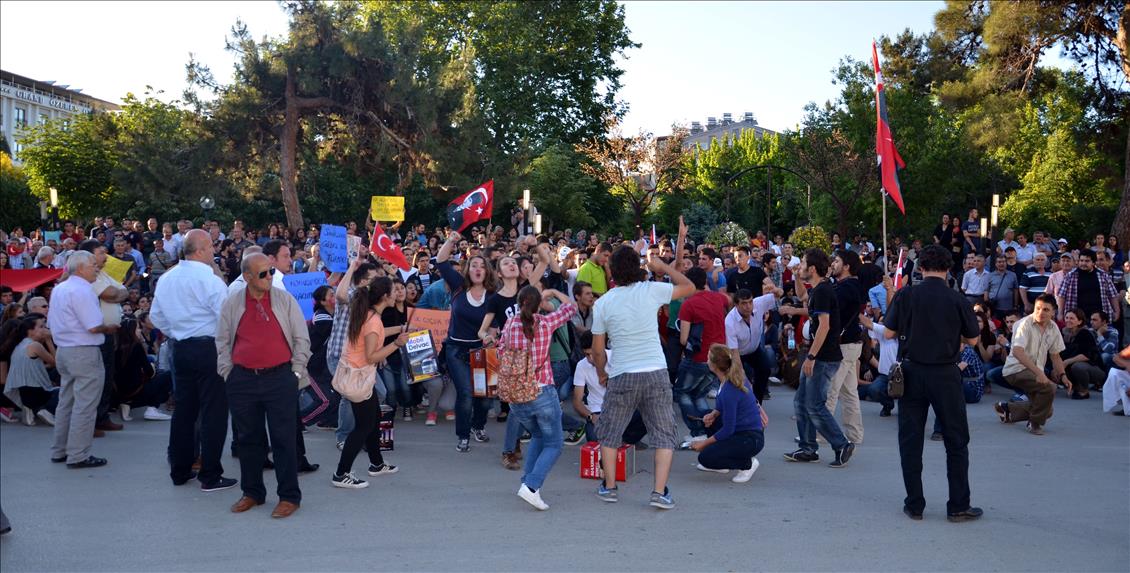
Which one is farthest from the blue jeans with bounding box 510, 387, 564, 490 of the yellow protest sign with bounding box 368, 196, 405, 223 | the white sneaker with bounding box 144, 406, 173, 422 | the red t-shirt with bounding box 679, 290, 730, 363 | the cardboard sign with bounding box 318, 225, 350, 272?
the yellow protest sign with bounding box 368, 196, 405, 223

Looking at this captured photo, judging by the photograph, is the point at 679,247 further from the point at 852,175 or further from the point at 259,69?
the point at 852,175

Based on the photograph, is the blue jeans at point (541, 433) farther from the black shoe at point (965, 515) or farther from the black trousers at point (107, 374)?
the black trousers at point (107, 374)

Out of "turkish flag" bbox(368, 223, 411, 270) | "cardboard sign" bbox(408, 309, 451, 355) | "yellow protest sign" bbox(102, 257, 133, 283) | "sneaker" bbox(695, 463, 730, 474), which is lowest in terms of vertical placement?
"sneaker" bbox(695, 463, 730, 474)

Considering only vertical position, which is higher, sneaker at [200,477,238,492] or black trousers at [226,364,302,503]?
black trousers at [226,364,302,503]

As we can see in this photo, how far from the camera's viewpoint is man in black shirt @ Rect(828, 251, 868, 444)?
26.6 ft

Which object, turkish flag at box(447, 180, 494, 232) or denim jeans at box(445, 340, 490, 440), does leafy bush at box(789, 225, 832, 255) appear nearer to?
turkish flag at box(447, 180, 494, 232)

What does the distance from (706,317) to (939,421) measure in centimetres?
252

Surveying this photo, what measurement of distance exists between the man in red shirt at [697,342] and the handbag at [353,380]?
2.89m

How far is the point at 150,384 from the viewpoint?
10.3 metres

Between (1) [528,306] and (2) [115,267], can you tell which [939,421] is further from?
(2) [115,267]

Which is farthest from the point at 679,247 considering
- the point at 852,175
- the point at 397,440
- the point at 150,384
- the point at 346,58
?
the point at 852,175

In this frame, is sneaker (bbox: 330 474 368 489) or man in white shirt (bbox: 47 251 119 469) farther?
man in white shirt (bbox: 47 251 119 469)

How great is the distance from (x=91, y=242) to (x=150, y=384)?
2.04m

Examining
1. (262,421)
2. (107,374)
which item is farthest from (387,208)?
(262,421)
